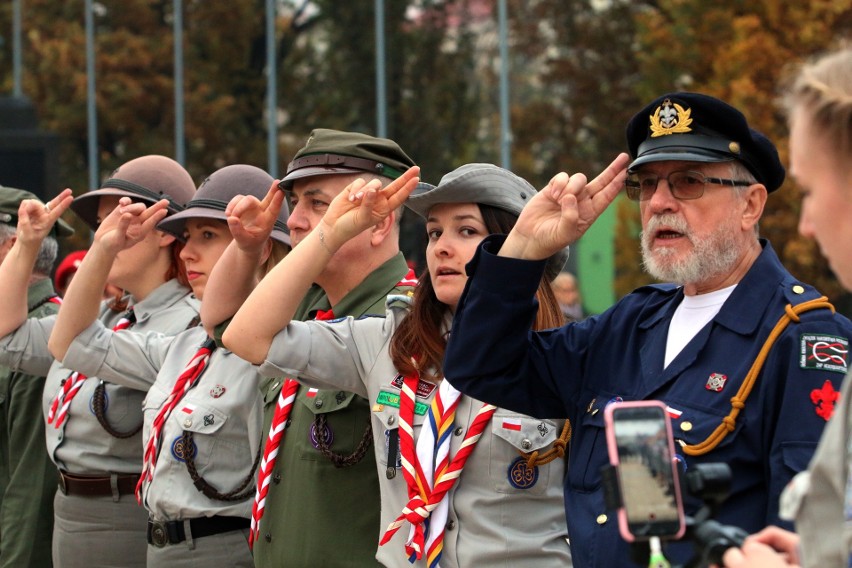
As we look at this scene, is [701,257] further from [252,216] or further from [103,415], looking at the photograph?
[103,415]

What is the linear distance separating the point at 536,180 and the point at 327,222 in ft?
48.6

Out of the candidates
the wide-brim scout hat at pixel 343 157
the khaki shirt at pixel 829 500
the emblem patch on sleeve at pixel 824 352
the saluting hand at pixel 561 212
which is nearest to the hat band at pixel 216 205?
the wide-brim scout hat at pixel 343 157

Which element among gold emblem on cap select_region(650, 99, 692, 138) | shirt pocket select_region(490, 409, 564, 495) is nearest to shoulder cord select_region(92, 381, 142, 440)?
shirt pocket select_region(490, 409, 564, 495)

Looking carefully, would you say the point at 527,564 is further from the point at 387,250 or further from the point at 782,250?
the point at 782,250

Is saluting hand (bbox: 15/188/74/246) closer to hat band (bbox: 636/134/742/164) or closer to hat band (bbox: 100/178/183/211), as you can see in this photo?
hat band (bbox: 100/178/183/211)

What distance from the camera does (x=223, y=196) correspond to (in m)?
5.23

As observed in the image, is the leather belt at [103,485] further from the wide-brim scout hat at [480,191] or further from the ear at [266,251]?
the wide-brim scout hat at [480,191]

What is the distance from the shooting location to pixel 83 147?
23.5 m

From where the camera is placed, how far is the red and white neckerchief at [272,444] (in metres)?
4.47

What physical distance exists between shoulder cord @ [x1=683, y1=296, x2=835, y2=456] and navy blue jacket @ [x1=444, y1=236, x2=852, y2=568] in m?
0.01

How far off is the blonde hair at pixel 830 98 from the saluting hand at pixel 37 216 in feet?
13.2

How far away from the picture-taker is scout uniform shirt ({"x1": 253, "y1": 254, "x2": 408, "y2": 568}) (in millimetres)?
4273

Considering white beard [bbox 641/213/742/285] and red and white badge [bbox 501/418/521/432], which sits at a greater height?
white beard [bbox 641/213/742/285]

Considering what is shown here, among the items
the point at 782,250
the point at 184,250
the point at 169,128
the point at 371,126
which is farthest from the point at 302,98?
the point at 184,250
